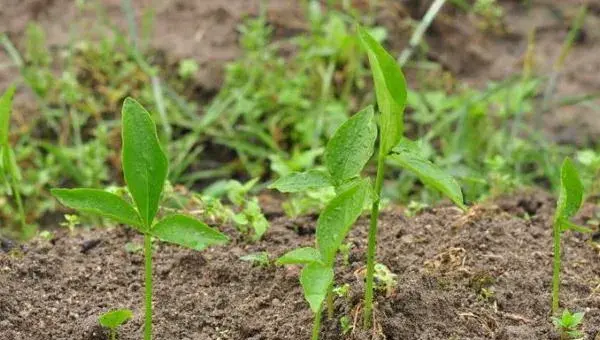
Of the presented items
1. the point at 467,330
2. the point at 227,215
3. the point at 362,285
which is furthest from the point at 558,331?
the point at 227,215

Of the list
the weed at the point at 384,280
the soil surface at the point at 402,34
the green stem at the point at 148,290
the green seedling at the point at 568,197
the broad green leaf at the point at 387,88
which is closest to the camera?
the broad green leaf at the point at 387,88

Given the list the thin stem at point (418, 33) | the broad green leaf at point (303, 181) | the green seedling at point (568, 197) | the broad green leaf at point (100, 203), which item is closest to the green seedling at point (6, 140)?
the broad green leaf at point (100, 203)

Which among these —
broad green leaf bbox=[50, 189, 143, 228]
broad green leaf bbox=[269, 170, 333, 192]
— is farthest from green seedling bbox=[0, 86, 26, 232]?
broad green leaf bbox=[269, 170, 333, 192]

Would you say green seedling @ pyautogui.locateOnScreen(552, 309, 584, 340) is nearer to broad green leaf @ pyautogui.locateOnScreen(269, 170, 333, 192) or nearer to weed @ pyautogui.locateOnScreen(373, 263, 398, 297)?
weed @ pyautogui.locateOnScreen(373, 263, 398, 297)

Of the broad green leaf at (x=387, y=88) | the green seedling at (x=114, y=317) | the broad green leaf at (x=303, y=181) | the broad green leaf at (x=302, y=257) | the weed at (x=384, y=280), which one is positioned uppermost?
the broad green leaf at (x=387, y=88)

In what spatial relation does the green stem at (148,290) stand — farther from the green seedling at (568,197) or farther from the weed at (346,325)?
the green seedling at (568,197)

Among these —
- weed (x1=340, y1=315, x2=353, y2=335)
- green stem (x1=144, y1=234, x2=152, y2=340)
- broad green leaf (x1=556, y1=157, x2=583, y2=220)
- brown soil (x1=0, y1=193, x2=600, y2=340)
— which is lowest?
brown soil (x1=0, y1=193, x2=600, y2=340)
